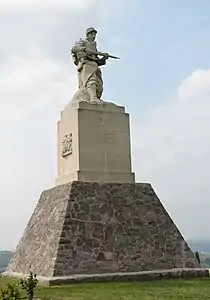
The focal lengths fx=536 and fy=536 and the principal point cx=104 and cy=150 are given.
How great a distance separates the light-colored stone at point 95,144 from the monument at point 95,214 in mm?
26

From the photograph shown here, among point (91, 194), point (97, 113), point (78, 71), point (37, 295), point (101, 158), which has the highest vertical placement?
point (78, 71)

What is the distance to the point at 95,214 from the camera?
13180 millimetres

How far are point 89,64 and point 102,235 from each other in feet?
16.4

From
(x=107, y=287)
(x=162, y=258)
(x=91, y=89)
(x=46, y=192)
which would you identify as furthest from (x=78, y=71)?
(x=107, y=287)

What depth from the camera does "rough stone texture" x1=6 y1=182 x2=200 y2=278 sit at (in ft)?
40.7

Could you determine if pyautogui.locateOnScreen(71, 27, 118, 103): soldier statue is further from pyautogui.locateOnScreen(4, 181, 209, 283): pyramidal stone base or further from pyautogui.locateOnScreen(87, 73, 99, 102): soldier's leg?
pyautogui.locateOnScreen(4, 181, 209, 283): pyramidal stone base

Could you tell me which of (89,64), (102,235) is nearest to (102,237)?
(102,235)

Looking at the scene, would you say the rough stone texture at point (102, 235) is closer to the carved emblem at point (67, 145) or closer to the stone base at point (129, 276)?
the stone base at point (129, 276)

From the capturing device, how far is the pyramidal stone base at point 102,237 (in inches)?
486

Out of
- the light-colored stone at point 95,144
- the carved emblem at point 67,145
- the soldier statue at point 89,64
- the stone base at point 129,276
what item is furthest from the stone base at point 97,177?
the stone base at point 129,276

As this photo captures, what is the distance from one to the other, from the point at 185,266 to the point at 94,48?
257 inches

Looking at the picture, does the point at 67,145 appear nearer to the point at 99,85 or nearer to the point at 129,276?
the point at 99,85

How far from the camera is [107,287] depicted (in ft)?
35.2

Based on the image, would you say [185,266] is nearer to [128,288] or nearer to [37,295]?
[128,288]
